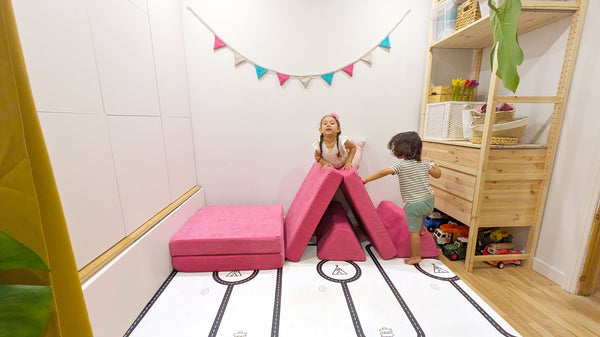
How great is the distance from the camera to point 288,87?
215 centimetres

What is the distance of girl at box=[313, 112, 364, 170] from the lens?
73.7 inches

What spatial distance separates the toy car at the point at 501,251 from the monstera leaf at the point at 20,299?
2.34m

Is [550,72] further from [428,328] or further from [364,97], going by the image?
[428,328]

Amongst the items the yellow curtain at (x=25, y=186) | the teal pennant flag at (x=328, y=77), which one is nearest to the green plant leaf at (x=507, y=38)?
the yellow curtain at (x=25, y=186)

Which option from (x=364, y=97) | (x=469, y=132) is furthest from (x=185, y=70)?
(x=469, y=132)

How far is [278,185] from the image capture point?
2.33 m

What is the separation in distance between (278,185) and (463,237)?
5.07 ft

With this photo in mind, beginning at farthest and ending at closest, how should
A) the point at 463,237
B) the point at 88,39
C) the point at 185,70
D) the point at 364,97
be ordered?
the point at 364,97 → the point at 185,70 → the point at 463,237 → the point at 88,39

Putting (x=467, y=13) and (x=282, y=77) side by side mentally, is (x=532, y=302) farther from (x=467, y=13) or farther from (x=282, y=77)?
(x=282, y=77)

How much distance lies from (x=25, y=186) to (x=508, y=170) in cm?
224

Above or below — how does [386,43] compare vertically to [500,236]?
above

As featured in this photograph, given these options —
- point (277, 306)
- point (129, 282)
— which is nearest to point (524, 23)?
point (277, 306)

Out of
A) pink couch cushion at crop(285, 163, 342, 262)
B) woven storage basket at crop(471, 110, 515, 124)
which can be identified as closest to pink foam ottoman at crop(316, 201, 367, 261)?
pink couch cushion at crop(285, 163, 342, 262)

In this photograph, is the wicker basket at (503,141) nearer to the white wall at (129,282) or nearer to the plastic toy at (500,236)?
the plastic toy at (500,236)
